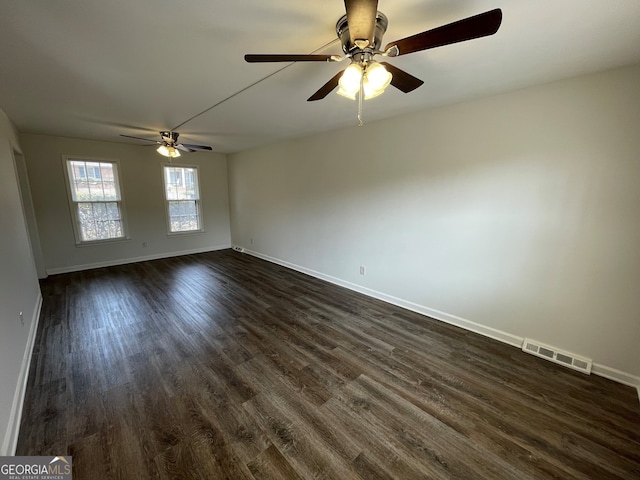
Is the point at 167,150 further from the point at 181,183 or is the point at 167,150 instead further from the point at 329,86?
the point at 329,86

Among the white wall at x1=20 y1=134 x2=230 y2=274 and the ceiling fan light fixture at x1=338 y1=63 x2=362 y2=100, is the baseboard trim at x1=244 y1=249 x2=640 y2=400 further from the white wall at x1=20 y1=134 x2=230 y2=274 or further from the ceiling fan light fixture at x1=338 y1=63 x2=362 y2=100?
the white wall at x1=20 y1=134 x2=230 y2=274

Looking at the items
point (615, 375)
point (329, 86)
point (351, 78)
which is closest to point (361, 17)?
point (351, 78)

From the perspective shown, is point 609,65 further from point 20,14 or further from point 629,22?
Result: point 20,14

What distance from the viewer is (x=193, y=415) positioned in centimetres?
178

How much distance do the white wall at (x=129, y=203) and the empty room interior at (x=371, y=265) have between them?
52 centimetres

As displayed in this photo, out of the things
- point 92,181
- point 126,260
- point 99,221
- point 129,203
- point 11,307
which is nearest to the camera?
point 11,307

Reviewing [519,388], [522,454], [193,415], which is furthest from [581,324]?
[193,415]

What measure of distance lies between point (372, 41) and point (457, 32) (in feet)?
1.25

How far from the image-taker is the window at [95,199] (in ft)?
15.7

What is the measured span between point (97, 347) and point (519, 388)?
3.88 m

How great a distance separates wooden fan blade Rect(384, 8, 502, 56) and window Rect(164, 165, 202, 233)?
6004 millimetres

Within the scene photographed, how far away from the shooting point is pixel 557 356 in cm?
237

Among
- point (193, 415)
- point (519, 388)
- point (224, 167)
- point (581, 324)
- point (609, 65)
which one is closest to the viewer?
point (193, 415)

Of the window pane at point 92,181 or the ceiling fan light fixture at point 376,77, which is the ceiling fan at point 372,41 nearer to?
the ceiling fan light fixture at point 376,77
